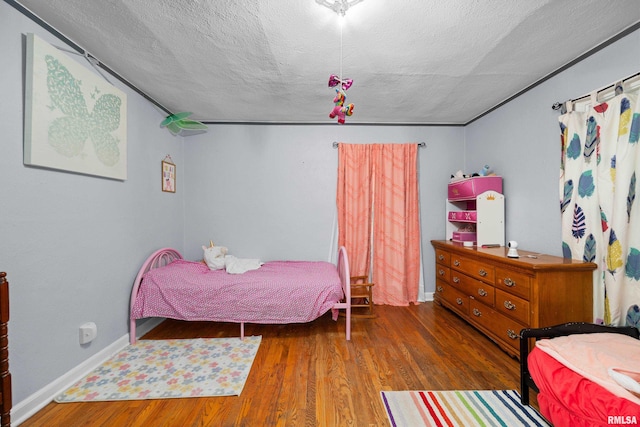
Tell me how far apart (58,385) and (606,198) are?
4.12m

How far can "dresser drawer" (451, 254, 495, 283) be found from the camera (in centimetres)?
260

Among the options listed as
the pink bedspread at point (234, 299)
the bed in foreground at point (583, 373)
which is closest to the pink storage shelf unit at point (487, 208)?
the bed in foreground at point (583, 373)

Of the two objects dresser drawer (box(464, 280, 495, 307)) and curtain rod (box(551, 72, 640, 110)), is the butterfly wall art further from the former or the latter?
curtain rod (box(551, 72, 640, 110))

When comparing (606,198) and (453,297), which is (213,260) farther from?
(606,198)

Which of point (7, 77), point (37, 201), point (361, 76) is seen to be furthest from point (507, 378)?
point (7, 77)

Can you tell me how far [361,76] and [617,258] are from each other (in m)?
2.38

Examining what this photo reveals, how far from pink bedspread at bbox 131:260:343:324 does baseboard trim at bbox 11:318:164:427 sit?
0.31 meters

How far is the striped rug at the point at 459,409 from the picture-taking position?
166 cm

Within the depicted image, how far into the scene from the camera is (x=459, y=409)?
1.76 meters

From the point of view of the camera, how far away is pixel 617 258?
1890mm

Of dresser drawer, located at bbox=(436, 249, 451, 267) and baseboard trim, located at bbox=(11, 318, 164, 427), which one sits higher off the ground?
dresser drawer, located at bbox=(436, 249, 451, 267)

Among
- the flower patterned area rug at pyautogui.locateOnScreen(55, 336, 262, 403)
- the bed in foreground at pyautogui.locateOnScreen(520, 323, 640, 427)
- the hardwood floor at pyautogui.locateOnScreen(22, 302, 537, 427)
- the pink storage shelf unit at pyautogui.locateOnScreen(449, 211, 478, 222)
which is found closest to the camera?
the bed in foreground at pyautogui.locateOnScreen(520, 323, 640, 427)

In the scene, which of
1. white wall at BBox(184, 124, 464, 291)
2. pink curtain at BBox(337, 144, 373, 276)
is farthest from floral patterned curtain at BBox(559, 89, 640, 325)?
pink curtain at BBox(337, 144, 373, 276)

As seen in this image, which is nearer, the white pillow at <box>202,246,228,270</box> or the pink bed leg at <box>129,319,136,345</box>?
the pink bed leg at <box>129,319,136,345</box>
